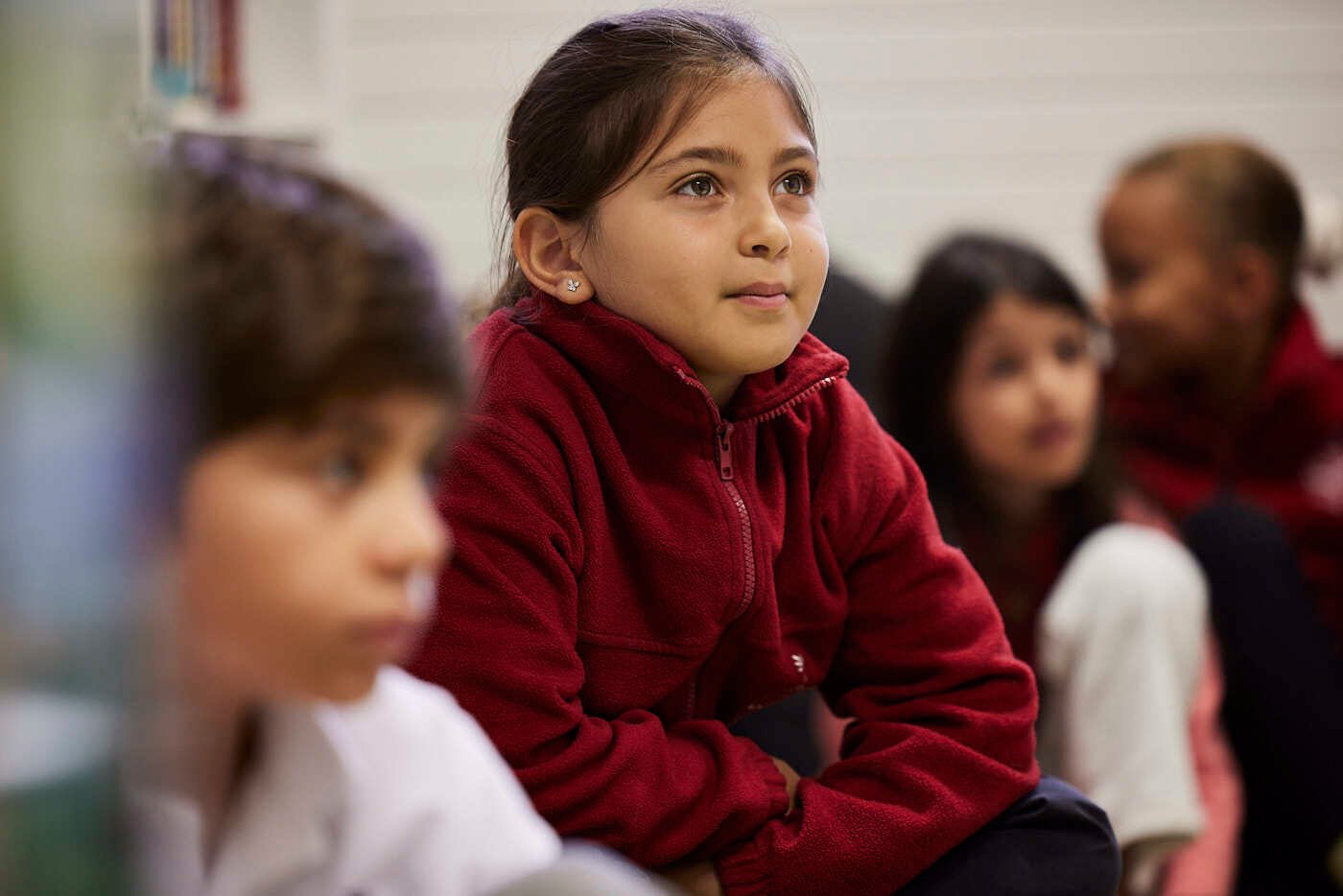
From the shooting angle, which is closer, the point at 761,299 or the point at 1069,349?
the point at 761,299

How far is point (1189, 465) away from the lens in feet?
6.34

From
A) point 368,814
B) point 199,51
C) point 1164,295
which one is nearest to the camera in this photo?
point 368,814

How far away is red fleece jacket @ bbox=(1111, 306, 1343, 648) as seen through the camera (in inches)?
73.3

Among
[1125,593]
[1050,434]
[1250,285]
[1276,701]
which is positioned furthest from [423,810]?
[1250,285]

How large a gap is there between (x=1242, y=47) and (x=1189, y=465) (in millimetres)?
1398

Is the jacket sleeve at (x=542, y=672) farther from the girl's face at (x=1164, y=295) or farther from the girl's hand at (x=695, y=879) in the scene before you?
the girl's face at (x=1164, y=295)

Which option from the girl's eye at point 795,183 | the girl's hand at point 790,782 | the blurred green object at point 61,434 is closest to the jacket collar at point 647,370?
the girl's eye at point 795,183

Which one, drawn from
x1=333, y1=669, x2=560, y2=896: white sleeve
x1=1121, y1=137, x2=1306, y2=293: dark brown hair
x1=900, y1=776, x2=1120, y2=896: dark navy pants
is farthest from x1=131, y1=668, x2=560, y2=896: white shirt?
x1=1121, y1=137, x2=1306, y2=293: dark brown hair

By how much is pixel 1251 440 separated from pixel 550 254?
3.98ft

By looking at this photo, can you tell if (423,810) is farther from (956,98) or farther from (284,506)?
(956,98)

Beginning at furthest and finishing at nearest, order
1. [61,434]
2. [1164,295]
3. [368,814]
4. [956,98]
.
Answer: [956,98] < [1164,295] < [368,814] < [61,434]

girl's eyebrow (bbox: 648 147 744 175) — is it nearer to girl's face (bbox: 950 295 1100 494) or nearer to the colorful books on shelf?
girl's face (bbox: 950 295 1100 494)

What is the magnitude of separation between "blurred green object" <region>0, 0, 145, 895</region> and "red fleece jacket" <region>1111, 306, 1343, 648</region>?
58.7 inches

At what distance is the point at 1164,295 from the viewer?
6.64ft
